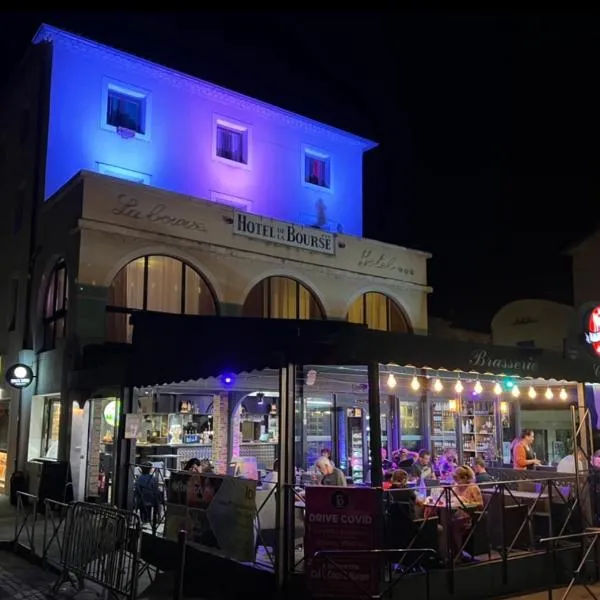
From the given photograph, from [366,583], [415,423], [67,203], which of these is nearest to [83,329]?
[67,203]

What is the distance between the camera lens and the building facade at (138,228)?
1695 cm

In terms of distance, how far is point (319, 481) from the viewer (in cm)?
1114

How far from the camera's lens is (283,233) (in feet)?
66.6

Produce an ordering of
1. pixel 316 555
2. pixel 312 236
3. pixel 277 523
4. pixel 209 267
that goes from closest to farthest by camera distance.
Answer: pixel 316 555, pixel 277 523, pixel 209 267, pixel 312 236

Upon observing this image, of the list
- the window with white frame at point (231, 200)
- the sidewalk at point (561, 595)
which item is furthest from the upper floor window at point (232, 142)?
the sidewalk at point (561, 595)

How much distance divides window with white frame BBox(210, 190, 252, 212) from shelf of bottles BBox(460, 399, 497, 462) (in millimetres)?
9621

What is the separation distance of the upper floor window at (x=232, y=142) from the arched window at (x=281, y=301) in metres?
5.17

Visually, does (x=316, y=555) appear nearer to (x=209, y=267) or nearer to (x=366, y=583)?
(x=366, y=583)

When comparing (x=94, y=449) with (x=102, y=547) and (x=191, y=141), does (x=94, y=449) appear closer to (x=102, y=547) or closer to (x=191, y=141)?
(x=102, y=547)

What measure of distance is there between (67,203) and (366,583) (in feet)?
43.4

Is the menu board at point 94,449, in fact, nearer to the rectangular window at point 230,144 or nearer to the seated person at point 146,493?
the seated person at point 146,493

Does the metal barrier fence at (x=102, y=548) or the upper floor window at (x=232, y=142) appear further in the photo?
the upper floor window at (x=232, y=142)

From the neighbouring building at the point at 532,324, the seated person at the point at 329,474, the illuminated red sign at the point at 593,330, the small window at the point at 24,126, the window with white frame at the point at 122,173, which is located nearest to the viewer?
the seated person at the point at 329,474

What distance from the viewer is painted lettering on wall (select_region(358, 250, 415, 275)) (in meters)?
22.3
